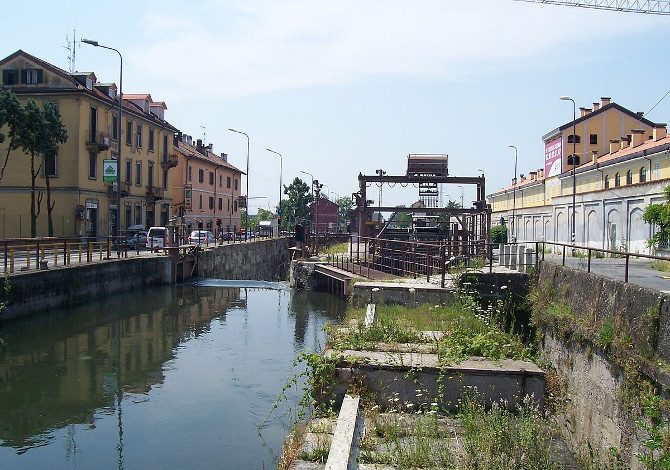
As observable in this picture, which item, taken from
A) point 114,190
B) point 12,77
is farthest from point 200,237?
point 12,77

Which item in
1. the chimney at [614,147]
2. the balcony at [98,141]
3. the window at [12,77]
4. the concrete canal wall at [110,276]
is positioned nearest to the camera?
the concrete canal wall at [110,276]

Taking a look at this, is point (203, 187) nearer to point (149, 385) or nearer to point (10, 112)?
point (10, 112)

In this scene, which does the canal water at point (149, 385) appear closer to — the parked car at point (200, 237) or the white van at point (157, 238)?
the white van at point (157, 238)

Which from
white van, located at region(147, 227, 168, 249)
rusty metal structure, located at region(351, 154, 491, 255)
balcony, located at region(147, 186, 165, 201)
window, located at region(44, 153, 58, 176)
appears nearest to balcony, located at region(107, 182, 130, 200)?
balcony, located at region(147, 186, 165, 201)

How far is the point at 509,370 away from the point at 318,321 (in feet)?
43.9

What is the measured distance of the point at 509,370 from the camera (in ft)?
29.9

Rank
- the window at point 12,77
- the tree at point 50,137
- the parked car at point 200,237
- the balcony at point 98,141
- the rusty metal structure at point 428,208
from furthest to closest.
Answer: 1. the parked car at point 200,237
2. the window at point 12,77
3. the balcony at point 98,141
4. the tree at point 50,137
5. the rusty metal structure at point 428,208

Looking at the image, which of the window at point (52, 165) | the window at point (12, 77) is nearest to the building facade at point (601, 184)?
the window at point (52, 165)

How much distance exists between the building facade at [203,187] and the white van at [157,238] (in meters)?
13.3

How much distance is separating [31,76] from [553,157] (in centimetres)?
4353

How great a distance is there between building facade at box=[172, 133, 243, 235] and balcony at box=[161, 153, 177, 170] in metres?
2.62

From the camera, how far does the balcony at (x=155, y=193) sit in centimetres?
5028

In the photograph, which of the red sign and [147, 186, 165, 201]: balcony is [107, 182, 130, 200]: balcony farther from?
the red sign

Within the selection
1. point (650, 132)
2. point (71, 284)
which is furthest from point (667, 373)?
point (650, 132)
